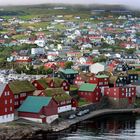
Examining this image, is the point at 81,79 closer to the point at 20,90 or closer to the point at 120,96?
the point at 120,96

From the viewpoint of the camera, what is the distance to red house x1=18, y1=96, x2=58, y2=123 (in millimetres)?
35125

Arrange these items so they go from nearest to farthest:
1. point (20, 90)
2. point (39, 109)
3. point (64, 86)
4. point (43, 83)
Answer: point (39, 109)
point (20, 90)
point (43, 83)
point (64, 86)

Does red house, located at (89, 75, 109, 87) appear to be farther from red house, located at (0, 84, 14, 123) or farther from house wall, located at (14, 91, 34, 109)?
red house, located at (0, 84, 14, 123)

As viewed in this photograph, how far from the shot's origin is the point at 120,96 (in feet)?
145

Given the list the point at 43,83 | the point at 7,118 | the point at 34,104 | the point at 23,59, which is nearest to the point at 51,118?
the point at 34,104

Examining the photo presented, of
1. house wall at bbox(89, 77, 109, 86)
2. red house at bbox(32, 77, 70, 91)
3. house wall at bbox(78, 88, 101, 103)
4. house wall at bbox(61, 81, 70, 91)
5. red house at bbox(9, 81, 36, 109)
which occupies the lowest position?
house wall at bbox(78, 88, 101, 103)

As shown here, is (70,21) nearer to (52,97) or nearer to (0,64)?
(0,64)

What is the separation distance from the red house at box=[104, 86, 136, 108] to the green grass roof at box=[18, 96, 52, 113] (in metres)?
9.86

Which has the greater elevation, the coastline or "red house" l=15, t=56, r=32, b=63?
the coastline

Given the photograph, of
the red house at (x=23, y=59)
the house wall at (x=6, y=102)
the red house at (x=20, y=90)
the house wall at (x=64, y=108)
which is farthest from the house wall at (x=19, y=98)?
the red house at (x=23, y=59)

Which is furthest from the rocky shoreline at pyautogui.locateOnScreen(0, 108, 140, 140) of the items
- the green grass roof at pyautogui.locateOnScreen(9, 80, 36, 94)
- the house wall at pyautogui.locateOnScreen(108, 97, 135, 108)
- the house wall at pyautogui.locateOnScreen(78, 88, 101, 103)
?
the house wall at pyautogui.locateOnScreen(108, 97, 135, 108)

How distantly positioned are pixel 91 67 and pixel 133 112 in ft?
64.4

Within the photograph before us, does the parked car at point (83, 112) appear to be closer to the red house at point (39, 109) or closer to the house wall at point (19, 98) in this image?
the red house at point (39, 109)

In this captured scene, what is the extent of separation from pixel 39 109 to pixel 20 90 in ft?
12.9
